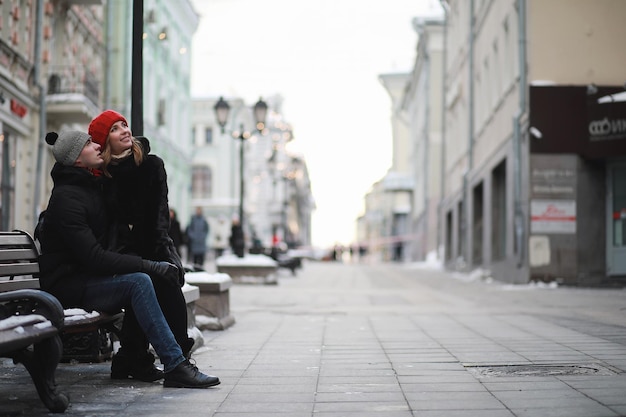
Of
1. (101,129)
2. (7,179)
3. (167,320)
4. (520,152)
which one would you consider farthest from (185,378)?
(520,152)

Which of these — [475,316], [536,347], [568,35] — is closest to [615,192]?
[568,35]

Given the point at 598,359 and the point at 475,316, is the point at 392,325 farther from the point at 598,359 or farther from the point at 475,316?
the point at 598,359

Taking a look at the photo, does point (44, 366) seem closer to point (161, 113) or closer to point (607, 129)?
point (607, 129)

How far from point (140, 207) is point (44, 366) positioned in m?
1.53

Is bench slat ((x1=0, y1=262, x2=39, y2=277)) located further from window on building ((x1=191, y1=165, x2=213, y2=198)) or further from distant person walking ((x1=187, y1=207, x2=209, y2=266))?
window on building ((x1=191, y1=165, x2=213, y2=198))

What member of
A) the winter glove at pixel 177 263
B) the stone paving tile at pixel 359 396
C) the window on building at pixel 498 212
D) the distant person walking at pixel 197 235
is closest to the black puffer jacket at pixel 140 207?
the winter glove at pixel 177 263

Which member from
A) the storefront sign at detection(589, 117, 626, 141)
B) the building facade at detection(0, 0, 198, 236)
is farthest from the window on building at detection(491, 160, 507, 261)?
the building facade at detection(0, 0, 198, 236)

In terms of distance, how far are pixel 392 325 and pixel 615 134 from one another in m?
10.7

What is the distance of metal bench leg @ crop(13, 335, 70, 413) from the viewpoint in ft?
16.1

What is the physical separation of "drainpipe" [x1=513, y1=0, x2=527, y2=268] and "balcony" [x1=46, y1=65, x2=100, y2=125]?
427 inches

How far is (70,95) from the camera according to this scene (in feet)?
79.4

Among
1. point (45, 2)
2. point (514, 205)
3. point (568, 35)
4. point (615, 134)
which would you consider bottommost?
point (514, 205)

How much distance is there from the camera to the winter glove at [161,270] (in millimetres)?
5922

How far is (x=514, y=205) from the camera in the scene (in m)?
21.4
